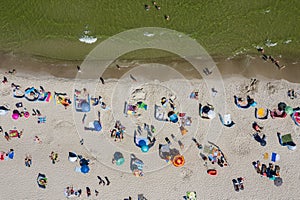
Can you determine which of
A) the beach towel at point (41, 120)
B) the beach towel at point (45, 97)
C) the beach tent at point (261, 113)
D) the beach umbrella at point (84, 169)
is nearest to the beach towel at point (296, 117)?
the beach tent at point (261, 113)

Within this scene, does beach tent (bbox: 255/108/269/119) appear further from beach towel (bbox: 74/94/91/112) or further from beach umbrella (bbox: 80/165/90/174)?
beach umbrella (bbox: 80/165/90/174)

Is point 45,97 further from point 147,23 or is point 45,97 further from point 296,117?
point 296,117

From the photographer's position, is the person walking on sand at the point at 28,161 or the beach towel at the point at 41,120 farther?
the beach towel at the point at 41,120

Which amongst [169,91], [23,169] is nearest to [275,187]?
[169,91]

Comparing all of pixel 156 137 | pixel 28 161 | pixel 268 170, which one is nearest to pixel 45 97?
pixel 28 161

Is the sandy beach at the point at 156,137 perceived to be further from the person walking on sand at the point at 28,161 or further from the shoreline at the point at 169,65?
the person walking on sand at the point at 28,161
